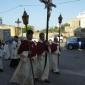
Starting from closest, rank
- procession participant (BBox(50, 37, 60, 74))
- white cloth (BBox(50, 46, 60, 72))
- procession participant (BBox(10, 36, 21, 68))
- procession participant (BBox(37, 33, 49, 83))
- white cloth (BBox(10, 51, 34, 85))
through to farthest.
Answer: white cloth (BBox(10, 51, 34, 85)) < procession participant (BBox(37, 33, 49, 83)) < procession participant (BBox(50, 37, 60, 74)) < white cloth (BBox(50, 46, 60, 72)) < procession participant (BBox(10, 36, 21, 68))

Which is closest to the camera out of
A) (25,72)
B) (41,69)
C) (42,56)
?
(25,72)

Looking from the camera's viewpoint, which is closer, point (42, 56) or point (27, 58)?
point (27, 58)

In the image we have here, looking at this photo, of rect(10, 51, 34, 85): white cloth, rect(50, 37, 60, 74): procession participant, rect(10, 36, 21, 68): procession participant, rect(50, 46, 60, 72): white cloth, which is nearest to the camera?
rect(10, 51, 34, 85): white cloth

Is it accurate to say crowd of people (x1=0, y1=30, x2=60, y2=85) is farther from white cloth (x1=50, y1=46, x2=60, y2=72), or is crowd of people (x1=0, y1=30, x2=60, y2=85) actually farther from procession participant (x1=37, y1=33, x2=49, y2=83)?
white cloth (x1=50, y1=46, x2=60, y2=72)

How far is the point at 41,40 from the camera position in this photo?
14453mm

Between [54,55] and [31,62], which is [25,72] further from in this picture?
[54,55]

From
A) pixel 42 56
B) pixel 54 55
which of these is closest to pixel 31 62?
pixel 42 56

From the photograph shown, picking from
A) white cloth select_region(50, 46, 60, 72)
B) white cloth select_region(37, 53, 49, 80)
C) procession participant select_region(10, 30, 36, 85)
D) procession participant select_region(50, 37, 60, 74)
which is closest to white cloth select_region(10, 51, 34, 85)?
procession participant select_region(10, 30, 36, 85)

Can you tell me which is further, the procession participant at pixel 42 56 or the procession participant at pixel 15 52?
the procession participant at pixel 15 52

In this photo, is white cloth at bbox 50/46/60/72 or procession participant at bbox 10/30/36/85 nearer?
procession participant at bbox 10/30/36/85

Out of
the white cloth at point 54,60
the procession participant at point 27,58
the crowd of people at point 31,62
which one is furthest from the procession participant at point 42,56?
the white cloth at point 54,60

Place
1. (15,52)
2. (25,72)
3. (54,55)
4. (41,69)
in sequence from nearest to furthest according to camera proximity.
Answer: (25,72)
(41,69)
(54,55)
(15,52)

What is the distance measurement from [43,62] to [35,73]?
0.58 meters

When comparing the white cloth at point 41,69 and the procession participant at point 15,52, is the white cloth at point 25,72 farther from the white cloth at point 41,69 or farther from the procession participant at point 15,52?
the procession participant at point 15,52
